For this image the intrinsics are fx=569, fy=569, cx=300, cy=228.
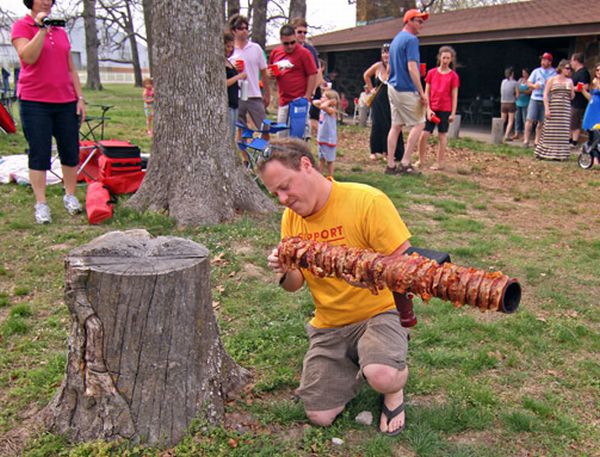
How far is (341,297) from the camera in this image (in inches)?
118

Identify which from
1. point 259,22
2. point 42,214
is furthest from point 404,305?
point 259,22

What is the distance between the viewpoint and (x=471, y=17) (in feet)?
60.8

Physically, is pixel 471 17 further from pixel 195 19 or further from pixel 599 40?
pixel 195 19

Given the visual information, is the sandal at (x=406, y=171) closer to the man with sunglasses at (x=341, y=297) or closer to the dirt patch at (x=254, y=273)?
the dirt patch at (x=254, y=273)

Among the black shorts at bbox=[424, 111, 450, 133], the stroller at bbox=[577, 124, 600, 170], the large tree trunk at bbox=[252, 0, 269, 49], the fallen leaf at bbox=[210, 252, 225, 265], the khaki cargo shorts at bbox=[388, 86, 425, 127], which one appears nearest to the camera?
the fallen leaf at bbox=[210, 252, 225, 265]

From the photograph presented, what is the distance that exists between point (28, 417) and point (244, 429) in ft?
3.62

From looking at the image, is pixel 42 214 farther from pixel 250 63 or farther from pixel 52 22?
pixel 250 63

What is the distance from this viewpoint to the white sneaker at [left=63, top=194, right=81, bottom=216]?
612 cm

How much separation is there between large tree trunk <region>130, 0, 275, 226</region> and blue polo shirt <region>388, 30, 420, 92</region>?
3409mm

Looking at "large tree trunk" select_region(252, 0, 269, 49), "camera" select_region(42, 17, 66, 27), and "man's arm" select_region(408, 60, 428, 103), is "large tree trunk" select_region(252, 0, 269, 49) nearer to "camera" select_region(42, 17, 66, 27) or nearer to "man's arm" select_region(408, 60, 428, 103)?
"man's arm" select_region(408, 60, 428, 103)

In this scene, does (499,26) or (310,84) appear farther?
(499,26)

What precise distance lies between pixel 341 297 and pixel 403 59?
6.06 meters

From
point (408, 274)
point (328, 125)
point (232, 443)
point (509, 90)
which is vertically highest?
point (509, 90)

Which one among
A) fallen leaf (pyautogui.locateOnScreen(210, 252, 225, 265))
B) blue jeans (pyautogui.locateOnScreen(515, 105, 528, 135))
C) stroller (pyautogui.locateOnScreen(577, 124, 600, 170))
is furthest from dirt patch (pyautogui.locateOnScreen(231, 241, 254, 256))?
blue jeans (pyautogui.locateOnScreen(515, 105, 528, 135))
